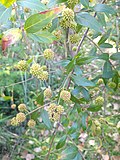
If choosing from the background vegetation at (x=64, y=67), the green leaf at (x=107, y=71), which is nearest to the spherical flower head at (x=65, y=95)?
the background vegetation at (x=64, y=67)

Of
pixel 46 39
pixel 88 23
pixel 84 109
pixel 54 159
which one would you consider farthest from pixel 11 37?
pixel 54 159

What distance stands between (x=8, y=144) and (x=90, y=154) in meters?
0.50

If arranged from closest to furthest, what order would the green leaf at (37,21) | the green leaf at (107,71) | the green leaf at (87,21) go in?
the green leaf at (37,21) < the green leaf at (87,21) < the green leaf at (107,71)

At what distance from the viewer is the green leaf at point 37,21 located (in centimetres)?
59

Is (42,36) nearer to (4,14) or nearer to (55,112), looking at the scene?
(4,14)

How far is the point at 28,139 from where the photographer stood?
1.90 m

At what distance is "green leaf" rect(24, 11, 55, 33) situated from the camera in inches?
23.1

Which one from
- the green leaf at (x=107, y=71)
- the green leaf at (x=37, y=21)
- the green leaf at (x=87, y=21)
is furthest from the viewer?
the green leaf at (x=107, y=71)

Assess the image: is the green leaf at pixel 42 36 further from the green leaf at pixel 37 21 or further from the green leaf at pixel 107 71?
the green leaf at pixel 107 71

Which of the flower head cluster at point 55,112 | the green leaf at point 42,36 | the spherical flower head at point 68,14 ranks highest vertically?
the spherical flower head at point 68,14

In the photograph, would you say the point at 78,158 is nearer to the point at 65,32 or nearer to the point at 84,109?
the point at 84,109

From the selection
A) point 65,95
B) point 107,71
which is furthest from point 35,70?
point 107,71

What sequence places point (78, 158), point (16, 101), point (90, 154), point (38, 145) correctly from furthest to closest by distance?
point (16, 101) < point (38, 145) < point (90, 154) < point (78, 158)

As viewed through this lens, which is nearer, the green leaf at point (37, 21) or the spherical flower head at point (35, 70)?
the green leaf at point (37, 21)
